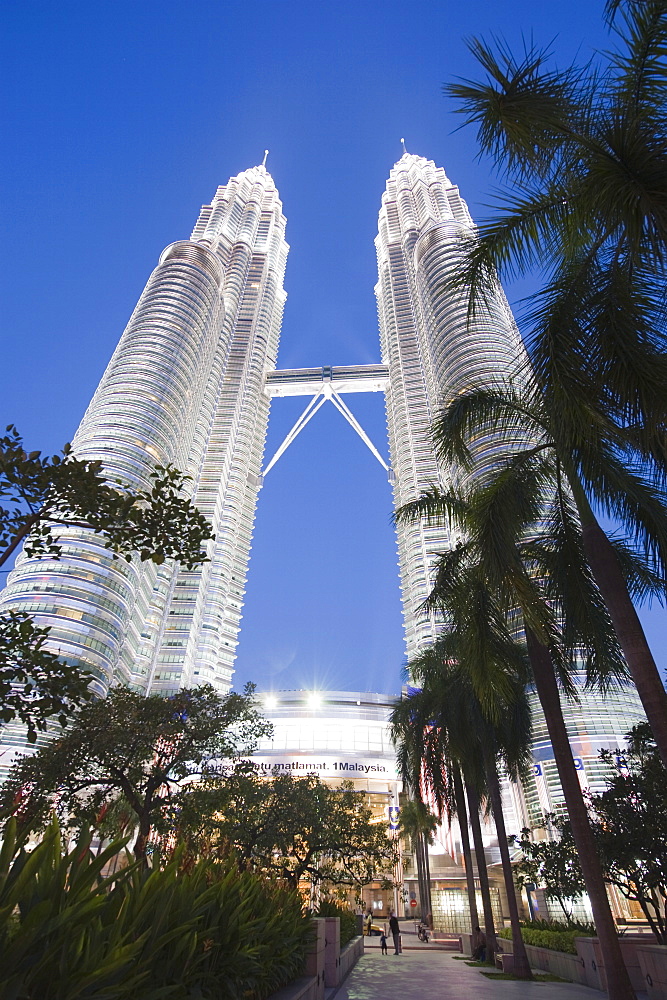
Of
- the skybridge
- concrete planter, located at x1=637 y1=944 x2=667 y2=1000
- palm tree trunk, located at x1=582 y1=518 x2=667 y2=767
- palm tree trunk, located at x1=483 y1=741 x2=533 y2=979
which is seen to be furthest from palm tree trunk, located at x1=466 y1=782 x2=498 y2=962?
the skybridge

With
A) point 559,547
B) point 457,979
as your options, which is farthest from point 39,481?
point 457,979

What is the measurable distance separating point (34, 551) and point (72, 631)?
83334 millimetres

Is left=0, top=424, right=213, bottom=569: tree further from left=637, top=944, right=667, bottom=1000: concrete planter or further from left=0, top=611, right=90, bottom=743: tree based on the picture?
left=637, top=944, right=667, bottom=1000: concrete planter

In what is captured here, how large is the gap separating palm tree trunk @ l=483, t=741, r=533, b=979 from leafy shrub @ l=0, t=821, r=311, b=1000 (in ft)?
52.9

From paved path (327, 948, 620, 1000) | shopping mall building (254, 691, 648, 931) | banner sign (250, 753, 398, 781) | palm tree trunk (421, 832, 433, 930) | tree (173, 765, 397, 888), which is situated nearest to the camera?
paved path (327, 948, 620, 1000)

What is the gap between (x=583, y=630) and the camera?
11984 millimetres

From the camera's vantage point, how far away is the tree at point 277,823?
20719 millimetres

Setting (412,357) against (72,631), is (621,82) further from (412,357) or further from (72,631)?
(412,357)

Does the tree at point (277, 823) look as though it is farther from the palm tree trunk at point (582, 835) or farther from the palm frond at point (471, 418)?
the palm frond at point (471, 418)

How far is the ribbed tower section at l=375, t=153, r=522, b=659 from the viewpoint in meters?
110

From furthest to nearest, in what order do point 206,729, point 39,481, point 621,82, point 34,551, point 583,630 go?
point 206,729 → point 583,630 → point 34,551 → point 39,481 → point 621,82

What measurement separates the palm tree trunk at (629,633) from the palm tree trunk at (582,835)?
11.2 feet

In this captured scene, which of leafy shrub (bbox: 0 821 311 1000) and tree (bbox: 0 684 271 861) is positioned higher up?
tree (bbox: 0 684 271 861)

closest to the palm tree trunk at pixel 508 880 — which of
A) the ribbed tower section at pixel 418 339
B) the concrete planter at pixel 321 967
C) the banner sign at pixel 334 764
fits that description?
the concrete planter at pixel 321 967
